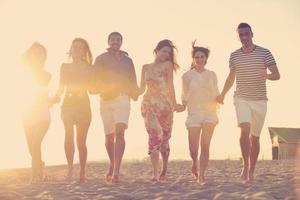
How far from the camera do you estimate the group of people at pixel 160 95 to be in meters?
8.59

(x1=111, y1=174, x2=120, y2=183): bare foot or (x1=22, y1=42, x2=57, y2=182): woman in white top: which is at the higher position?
(x1=22, y1=42, x2=57, y2=182): woman in white top

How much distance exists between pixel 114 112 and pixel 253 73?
2.44 m

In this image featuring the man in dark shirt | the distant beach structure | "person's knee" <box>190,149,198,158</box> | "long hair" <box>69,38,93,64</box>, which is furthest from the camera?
the distant beach structure

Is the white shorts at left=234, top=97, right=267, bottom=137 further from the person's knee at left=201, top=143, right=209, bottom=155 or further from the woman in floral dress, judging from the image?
the woman in floral dress

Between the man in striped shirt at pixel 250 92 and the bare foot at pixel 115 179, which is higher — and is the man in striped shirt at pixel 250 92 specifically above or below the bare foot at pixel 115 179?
above

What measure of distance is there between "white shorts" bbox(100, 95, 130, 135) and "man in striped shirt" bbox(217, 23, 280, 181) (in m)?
1.59

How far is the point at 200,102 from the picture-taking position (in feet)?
28.4

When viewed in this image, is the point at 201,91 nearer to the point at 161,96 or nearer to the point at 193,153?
the point at 161,96

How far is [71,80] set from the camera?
8977mm

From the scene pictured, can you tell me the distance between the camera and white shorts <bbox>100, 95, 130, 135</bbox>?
8.58m

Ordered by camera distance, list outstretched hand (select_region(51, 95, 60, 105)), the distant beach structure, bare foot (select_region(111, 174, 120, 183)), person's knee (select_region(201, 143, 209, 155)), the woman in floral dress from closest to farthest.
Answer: bare foot (select_region(111, 174, 120, 183)) → person's knee (select_region(201, 143, 209, 155)) → the woman in floral dress → outstretched hand (select_region(51, 95, 60, 105)) → the distant beach structure

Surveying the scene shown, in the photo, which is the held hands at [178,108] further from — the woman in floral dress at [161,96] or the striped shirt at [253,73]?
the striped shirt at [253,73]

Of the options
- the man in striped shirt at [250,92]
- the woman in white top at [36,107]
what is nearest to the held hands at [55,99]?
the woman in white top at [36,107]

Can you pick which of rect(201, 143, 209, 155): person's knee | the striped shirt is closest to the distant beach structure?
the striped shirt
